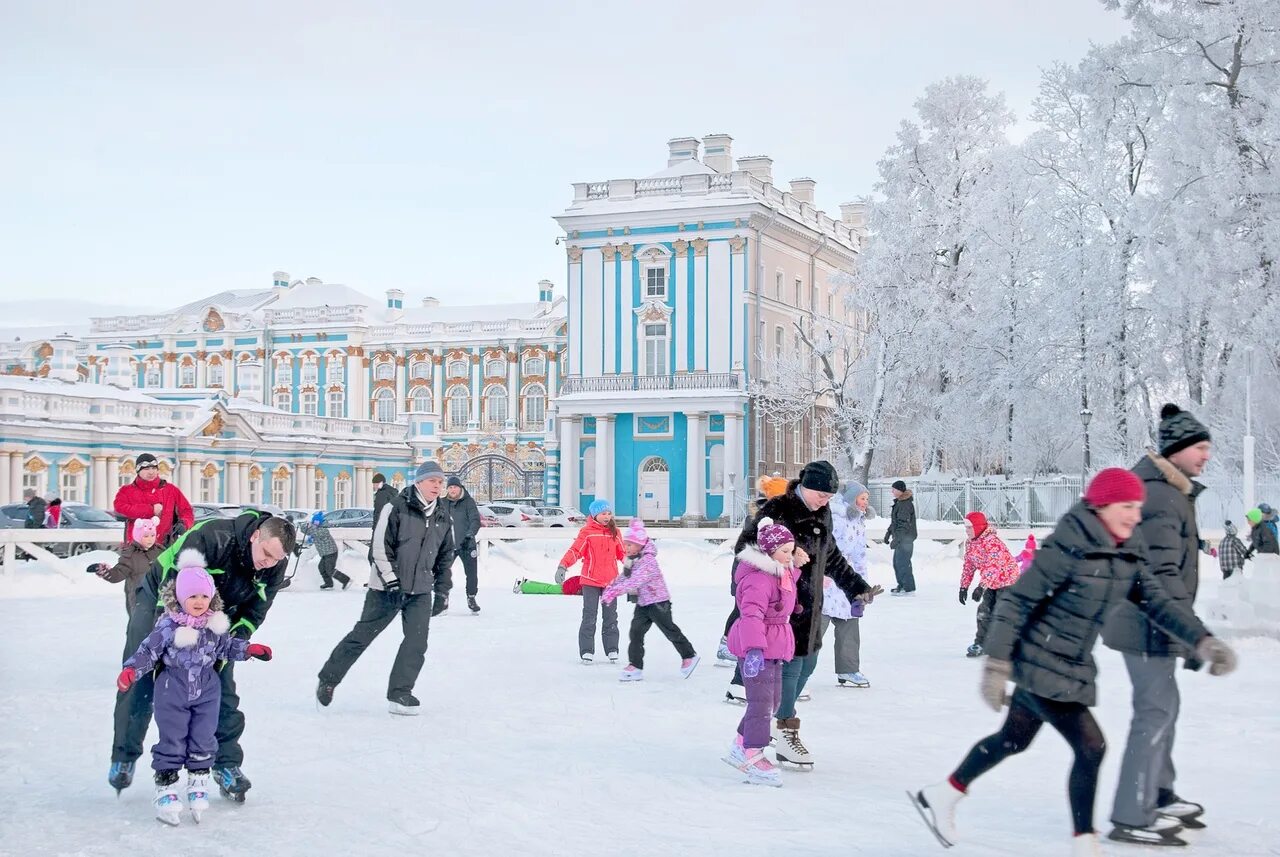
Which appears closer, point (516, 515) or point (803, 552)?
point (803, 552)

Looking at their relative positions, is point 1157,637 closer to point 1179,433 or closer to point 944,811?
point 1179,433

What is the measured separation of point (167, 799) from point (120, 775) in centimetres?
66

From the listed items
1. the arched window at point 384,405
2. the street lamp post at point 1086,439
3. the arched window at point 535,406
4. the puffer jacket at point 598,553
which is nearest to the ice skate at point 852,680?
the puffer jacket at point 598,553

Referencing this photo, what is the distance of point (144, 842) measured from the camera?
6.16 meters

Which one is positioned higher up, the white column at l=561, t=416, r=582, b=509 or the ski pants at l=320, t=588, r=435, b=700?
the white column at l=561, t=416, r=582, b=509

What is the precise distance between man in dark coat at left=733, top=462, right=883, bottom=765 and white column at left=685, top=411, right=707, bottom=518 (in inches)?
1715

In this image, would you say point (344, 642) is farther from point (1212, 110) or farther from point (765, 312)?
point (765, 312)

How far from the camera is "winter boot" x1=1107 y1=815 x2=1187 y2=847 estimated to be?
19.8ft

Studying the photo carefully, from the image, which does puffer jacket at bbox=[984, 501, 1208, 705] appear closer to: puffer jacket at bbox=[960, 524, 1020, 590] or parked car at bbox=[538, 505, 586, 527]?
puffer jacket at bbox=[960, 524, 1020, 590]

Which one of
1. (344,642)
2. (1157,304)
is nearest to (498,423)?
(1157,304)

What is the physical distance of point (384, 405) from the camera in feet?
250

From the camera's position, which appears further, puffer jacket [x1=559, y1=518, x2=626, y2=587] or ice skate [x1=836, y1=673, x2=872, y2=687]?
puffer jacket [x1=559, y1=518, x2=626, y2=587]

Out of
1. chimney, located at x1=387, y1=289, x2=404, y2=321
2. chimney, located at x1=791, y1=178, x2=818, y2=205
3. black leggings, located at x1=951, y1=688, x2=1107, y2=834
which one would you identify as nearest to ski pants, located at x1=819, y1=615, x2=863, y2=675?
black leggings, located at x1=951, y1=688, x2=1107, y2=834

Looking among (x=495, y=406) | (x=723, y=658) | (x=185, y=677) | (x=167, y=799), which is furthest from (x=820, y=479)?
(x=495, y=406)
